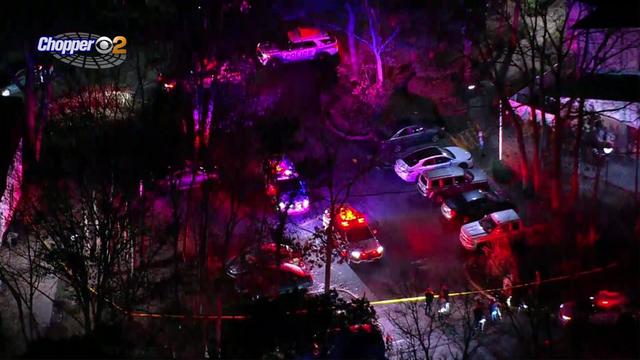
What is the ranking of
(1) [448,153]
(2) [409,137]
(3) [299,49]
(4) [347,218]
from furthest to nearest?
(3) [299,49] < (2) [409,137] < (1) [448,153] < (4) [347,218]

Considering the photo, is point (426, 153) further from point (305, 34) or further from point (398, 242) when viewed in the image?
point (305, 34)

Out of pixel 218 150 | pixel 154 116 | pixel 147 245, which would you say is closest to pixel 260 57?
pixel 154 116

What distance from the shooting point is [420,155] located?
28.2 metres

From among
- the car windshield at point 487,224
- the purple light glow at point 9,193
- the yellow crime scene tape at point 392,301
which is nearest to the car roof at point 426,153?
the car windshield at point 487,224

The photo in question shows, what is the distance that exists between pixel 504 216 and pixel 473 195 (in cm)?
181

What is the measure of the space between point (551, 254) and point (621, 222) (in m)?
3.03

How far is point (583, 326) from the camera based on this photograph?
18688 millimetres

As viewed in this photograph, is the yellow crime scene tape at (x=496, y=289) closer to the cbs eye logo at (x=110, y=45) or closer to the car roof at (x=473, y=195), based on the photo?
the car roof at (x=473, y=195)

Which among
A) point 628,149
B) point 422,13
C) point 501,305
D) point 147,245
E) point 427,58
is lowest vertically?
point 501,305

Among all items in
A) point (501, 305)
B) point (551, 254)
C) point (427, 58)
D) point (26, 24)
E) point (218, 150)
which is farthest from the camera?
point (427, 58)

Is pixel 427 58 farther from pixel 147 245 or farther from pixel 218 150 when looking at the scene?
pixel 147 245

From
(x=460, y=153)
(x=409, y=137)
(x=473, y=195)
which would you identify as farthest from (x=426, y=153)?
(x=473, y=195)

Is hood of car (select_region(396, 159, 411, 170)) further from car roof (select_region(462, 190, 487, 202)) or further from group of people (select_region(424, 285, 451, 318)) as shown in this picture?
group of people (select_region(424, 285, 451, 318))

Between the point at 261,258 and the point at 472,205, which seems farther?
the point at 472,205
